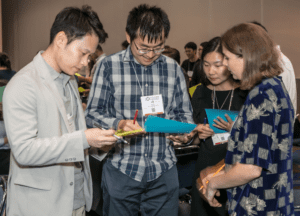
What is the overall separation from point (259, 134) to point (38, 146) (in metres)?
0.85

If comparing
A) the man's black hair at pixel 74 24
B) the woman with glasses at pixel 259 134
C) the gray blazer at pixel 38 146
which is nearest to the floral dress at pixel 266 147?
the woman with glasses at pixel 259 134

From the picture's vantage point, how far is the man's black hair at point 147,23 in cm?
157

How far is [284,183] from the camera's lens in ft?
3.68

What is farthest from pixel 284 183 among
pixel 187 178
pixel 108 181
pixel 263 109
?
pixel 187 178

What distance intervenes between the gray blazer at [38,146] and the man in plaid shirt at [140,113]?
0.39m

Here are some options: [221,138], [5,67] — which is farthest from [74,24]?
[5,67]

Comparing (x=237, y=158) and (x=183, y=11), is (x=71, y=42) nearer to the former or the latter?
(x=237, y=158)

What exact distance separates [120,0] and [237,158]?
654 cm

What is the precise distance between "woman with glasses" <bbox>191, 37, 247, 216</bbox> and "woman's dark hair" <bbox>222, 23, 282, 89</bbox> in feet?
2.28

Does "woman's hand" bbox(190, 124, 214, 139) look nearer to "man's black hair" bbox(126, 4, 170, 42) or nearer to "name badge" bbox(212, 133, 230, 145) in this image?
"name badge" bbox(212, 133, 230, 145)

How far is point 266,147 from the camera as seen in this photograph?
105 centimetres

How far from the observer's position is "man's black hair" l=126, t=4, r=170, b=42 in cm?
157

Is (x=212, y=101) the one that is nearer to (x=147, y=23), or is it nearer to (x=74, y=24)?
(x=147, y=23)

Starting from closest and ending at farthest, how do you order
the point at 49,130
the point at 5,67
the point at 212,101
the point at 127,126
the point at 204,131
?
the point at 49,130, the point at 127,126, the point at 204,131, the point at 212,101, the point at 5,67
